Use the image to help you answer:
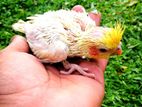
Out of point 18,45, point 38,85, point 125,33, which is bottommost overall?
point 125,33

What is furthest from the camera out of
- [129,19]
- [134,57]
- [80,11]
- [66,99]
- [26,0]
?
[26,0]

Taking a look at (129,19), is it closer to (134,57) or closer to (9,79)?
(134,57)

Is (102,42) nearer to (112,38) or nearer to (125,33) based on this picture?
(112,38)

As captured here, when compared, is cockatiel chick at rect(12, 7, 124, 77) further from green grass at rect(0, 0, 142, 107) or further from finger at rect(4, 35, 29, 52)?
green grass at rect(0, 0, 142, 107)

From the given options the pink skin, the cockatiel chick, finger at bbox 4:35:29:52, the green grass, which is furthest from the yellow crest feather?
the green grass

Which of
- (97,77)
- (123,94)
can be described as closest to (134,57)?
(123,94)

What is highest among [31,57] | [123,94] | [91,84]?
[31,57]

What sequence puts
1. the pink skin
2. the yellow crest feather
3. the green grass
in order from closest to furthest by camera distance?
the pink skin → the yellow crest feather → the green grass

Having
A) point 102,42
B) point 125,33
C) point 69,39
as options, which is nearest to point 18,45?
point 69,39
